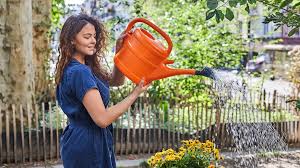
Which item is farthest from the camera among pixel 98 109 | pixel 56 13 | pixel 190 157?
pixel 56 13

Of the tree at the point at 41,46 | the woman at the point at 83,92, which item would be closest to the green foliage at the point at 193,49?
the tree at the point at 41,46

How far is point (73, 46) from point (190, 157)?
1.83 meters

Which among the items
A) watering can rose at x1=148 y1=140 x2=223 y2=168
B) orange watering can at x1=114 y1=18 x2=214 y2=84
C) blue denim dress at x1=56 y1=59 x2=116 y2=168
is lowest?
watering can rose at x1=148 y1=140 x2=223 y2=168

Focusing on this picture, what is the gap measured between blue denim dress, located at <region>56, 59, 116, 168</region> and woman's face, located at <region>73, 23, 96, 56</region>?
7 cm

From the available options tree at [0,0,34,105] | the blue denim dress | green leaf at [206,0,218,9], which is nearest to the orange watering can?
the blue denim dress

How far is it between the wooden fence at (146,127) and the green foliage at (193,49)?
69cm

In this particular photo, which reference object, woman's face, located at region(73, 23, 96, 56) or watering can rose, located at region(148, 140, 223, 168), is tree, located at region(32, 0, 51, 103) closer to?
watering can rose, located at region(148, 140, 223, 168)

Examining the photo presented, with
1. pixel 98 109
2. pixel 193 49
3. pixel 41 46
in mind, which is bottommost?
pixel 98 109

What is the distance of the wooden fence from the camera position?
5.48 m

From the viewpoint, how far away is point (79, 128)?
237cm

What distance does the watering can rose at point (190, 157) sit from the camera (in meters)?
3.74

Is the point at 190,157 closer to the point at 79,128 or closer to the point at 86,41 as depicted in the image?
the point at 79,128

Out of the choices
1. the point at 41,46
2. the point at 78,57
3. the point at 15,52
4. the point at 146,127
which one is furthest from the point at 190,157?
the point at 41,46

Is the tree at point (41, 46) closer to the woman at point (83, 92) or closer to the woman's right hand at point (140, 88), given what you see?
the woman at point (83, 92)
